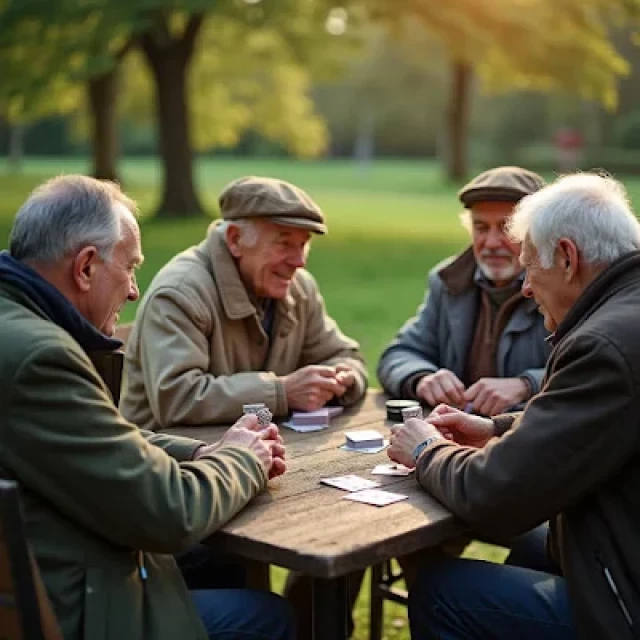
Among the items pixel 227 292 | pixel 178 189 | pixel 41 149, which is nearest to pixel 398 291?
pixel 178 189

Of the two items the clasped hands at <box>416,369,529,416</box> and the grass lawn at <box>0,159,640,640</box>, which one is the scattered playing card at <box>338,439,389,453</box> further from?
the grass lawn at <box>0,159,640,640</box>

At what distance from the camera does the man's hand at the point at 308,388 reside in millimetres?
4324

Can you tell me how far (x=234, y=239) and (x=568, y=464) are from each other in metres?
1.97

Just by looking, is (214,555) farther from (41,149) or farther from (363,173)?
(41,149)

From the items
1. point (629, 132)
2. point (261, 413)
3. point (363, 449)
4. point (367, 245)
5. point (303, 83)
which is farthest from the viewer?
point (629, 132)

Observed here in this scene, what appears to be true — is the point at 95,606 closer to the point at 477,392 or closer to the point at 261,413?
the point at 261,413

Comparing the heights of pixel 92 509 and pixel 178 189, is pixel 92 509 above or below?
above

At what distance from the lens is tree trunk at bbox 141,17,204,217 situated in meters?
23.6

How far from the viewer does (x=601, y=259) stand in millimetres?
3111

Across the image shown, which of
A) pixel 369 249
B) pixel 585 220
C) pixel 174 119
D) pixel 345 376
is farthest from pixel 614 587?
pixel 174 119

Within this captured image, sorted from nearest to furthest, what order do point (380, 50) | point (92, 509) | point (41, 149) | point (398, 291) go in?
1. point (92, 509)
2. point (398, 291)
3. point (41, 149)
4. point (380, 50)

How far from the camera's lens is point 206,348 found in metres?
4.34

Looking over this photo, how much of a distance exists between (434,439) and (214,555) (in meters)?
1.13

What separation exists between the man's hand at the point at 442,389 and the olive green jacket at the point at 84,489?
1.71 m
